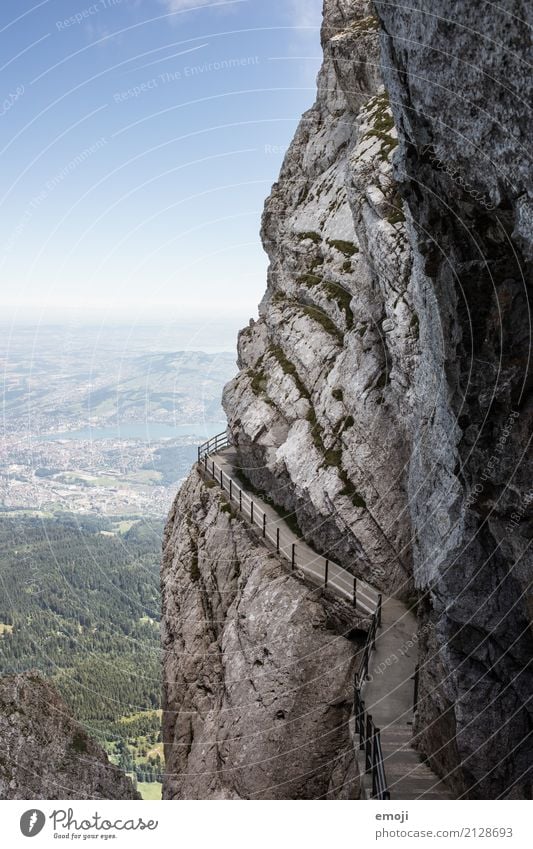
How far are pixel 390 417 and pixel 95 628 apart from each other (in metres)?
79.2

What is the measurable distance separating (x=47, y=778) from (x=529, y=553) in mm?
15048

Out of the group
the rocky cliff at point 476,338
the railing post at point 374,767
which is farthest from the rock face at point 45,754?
the rocky cliff at point 476,338

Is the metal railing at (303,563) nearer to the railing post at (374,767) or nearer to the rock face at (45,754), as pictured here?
the railing post at (374,767)

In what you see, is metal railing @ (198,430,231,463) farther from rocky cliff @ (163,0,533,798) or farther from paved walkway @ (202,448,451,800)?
paved walkway @ (202,448,451,800)

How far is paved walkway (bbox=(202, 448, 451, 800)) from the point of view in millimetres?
14109

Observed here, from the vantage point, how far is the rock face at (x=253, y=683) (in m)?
Answer: 20.0

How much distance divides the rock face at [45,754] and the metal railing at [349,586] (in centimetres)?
784

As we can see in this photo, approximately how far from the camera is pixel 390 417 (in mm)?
24359

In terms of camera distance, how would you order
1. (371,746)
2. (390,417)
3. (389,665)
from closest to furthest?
(371,746) → (389,665) → (390,417)

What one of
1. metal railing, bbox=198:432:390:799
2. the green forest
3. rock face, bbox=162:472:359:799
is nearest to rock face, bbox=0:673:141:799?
rock face, bbox=162:472:359:799

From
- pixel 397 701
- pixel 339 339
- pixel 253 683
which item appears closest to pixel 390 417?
pixel 339 339

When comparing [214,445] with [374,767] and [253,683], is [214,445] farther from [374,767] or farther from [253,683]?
[374,767]
